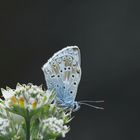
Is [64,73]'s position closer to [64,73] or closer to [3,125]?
→ [64,73]

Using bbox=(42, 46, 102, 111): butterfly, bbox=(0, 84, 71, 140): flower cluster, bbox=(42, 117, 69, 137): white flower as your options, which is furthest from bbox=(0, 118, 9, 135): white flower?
bbox=(42, 46, 102, 111): butterfly

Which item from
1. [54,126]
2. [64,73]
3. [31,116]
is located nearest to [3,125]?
[31,116]

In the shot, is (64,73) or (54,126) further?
(64,73)

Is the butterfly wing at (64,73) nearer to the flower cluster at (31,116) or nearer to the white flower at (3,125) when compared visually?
the flower cluster at (31,116)

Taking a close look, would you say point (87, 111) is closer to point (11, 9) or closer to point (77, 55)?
point (11, 9)

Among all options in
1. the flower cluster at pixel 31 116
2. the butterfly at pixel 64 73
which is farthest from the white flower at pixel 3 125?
the butterfly at pixel 64 73

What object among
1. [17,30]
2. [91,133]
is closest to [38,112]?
[91,133]
